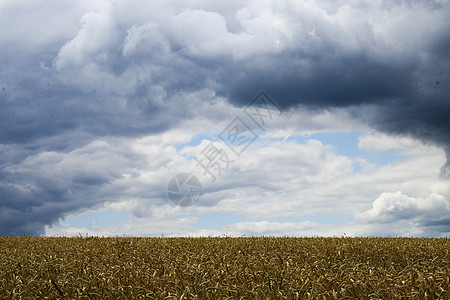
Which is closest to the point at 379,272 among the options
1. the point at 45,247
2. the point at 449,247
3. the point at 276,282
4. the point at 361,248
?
the point at 276,282

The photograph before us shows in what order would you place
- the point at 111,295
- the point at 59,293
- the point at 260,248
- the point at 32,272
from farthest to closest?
the point at 260,248 < the point at 32,272 < the point at 59,293 < the point at 111,295

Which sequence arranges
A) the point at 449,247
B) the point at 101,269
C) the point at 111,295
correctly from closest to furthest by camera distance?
the point at 111,295 → the point at 101,269 → the point at 449,247

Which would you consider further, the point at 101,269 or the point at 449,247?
the point at 449,247

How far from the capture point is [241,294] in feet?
27.8

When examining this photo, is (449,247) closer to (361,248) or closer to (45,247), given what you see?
(361,248)

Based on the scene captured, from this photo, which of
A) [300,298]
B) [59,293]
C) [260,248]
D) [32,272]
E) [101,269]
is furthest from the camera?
[260,248]

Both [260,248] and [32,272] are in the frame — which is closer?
[32,272]

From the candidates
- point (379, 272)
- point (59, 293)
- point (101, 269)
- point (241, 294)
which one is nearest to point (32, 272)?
point (101, 269)

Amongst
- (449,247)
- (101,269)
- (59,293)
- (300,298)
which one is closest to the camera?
(300,298)

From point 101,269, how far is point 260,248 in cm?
761

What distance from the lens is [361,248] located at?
1794 cm

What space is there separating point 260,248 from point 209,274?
22.7 feet

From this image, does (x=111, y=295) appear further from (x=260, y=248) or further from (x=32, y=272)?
(x=260, y=248)

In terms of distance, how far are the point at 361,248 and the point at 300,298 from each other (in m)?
10.7
